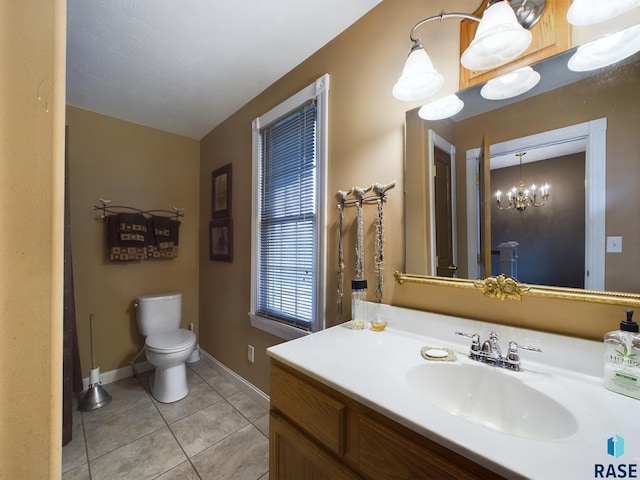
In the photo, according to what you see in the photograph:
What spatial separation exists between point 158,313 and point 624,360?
2834 mm

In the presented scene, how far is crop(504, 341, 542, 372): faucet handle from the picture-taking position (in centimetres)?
83

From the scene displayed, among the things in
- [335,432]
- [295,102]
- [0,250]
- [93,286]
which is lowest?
[335,432]

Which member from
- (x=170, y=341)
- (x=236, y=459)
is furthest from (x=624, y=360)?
(x=170, y=341)

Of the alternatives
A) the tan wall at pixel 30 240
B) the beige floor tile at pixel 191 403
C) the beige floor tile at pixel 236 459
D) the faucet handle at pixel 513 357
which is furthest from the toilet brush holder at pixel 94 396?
the faucet handle at pixel 513 357

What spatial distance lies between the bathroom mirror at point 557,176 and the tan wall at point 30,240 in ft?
3.85

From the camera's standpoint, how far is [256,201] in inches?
82.4

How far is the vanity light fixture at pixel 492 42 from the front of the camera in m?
0.84

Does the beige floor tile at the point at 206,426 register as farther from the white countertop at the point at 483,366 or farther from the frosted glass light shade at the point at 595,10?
the frosted glass light shade at the point at 595,10

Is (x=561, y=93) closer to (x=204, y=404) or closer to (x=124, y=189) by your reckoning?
(x=204, y=404)

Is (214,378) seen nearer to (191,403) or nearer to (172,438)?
(191,403)

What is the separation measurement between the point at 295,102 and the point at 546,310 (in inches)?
68.5

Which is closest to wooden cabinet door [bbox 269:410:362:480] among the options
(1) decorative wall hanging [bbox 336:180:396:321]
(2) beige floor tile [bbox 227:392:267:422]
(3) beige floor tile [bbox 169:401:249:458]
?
(1) decorative wall hanging [bbox 336:180:396:321]

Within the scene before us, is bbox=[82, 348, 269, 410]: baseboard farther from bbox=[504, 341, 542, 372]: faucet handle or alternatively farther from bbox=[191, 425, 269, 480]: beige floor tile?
bbox=[504, 341, 542, 372]: faucet handle

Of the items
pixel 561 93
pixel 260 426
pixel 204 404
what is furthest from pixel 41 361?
pixel 204 404
